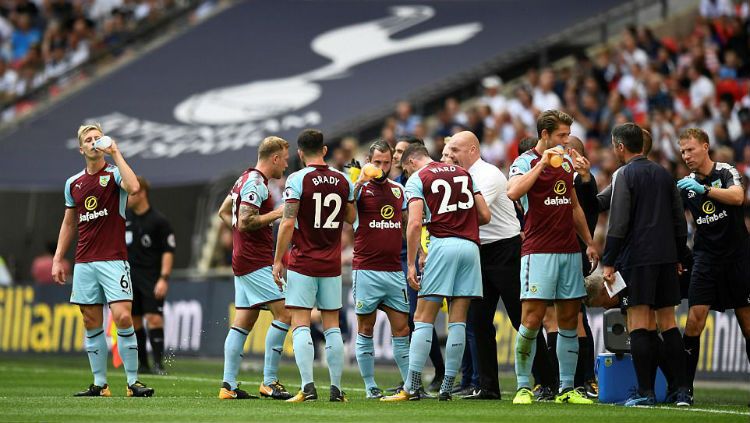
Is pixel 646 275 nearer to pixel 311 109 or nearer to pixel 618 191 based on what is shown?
pixel 618 191

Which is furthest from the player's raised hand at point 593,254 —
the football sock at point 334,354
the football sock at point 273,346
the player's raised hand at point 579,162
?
the football sock at point 273,346

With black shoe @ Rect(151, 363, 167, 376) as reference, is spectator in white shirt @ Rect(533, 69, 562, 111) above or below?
above

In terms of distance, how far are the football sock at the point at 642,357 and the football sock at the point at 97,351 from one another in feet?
17.1

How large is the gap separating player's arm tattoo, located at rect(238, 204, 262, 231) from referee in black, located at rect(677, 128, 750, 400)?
418 cm

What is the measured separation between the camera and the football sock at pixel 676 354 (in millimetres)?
12430

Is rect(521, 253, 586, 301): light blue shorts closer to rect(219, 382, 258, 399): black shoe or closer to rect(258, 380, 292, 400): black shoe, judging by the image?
rect(258, 380, 292, 400): black shoe

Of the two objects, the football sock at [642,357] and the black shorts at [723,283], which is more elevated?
the black shorts at [723,283]

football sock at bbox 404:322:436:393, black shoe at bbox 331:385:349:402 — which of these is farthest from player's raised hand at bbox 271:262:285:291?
football sock at bbox 404:322:436:393

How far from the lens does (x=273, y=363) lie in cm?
1330

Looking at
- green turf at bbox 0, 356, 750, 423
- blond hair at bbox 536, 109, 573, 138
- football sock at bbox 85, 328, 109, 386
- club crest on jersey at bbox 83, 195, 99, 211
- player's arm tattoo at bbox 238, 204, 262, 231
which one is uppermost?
blond hair at bbox 536, 109, 573, 138

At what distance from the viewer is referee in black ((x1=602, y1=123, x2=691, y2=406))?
1230 cm

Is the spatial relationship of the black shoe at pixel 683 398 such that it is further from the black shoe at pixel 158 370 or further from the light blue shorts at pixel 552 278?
the black shoe at pixel 158 370

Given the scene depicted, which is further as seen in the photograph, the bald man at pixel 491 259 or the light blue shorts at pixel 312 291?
the bald man at pixel 491 259

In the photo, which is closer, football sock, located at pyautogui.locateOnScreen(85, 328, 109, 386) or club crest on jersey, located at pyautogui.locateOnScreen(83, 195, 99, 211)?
club crest on jersey, located at pyautogui.locateOnScreen(83, 195, 99, 211)
